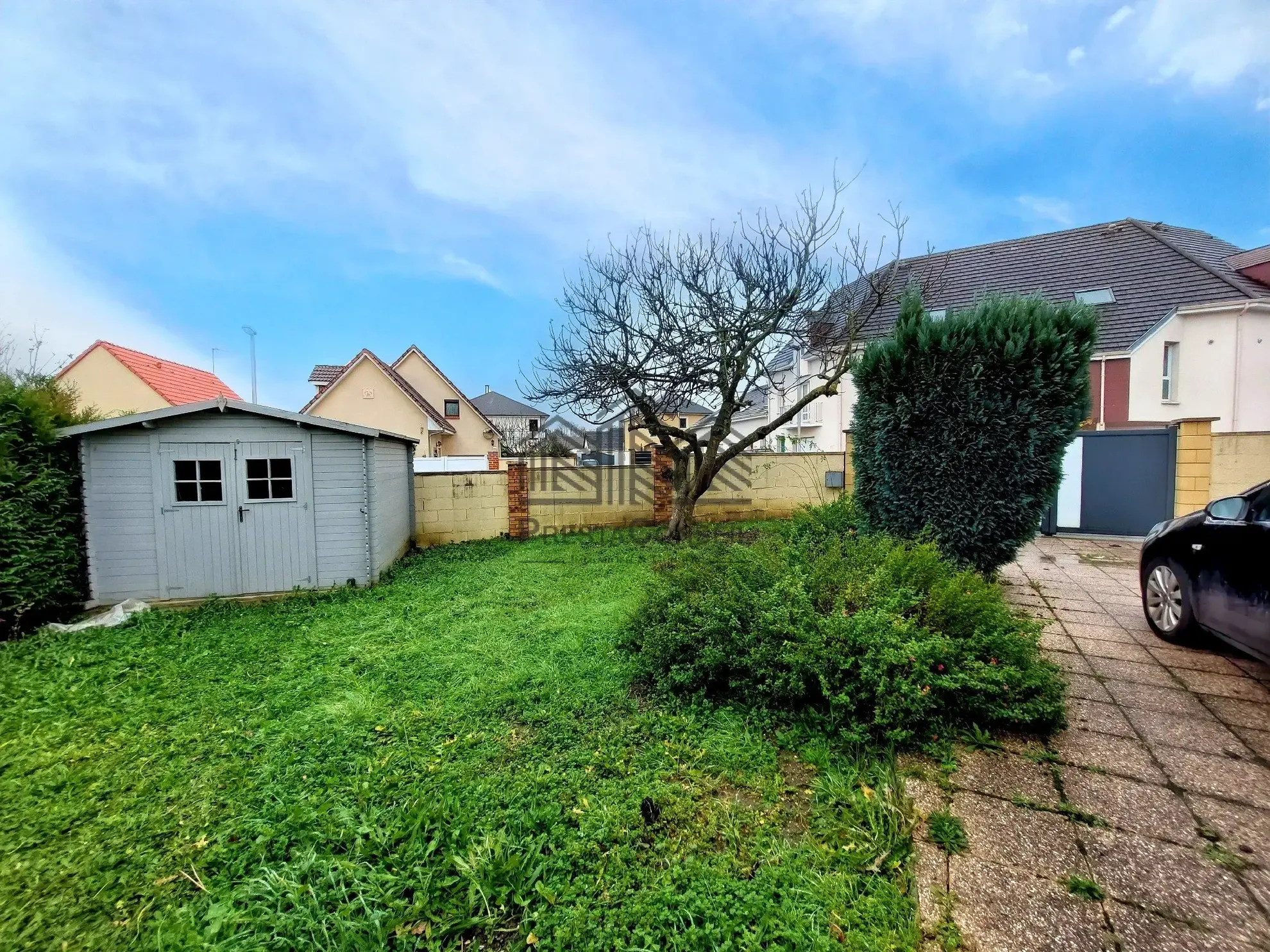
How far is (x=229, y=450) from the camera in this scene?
5680 mm

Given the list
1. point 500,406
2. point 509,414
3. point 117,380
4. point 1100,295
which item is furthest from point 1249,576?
point 500,406

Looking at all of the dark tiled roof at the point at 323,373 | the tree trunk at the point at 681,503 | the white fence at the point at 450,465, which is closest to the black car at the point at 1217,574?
the tree trunk at the point at 681,503

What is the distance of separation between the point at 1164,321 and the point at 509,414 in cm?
4099

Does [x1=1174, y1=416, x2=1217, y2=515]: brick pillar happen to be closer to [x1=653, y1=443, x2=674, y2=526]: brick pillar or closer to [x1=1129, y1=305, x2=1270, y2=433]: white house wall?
[x1=653, y1=443, x2=674, y2=526]: brick pillar

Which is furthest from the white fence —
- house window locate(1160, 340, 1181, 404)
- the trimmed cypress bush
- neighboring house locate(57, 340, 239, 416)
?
house window locate(1160, 340, 1181, 404)

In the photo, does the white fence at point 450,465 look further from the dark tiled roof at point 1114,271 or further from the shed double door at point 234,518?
the dark tiled roof at point 1114,271

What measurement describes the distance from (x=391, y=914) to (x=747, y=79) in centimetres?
945

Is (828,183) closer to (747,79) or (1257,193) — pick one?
(747,79)

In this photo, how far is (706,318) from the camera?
8273 mm

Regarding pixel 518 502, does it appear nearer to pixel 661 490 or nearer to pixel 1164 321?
pixel 661 490

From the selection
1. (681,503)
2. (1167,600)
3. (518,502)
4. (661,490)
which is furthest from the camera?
(661,490)

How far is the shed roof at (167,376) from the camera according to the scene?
1564cm

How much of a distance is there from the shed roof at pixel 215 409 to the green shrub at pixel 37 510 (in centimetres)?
21

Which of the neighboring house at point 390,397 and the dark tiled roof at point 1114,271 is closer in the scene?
the dark tiled roof at point 1114,271
